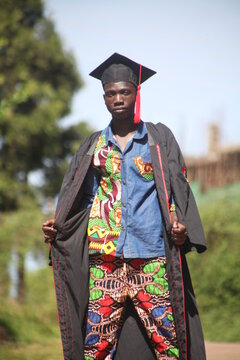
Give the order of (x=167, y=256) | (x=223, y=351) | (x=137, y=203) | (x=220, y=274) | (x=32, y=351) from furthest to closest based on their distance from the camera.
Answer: (x=220, y=274) < (x=32, y=351) < (x=223, y=351) < (x=137, y=203) < (x=167, y=256)

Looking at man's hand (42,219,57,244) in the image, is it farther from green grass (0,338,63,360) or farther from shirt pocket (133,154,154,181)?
green grass (0,338,63,360)

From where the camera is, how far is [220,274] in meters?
6.09

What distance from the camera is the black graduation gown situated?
2.83m

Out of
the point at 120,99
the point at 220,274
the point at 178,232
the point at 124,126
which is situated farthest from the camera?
the point at 220,274

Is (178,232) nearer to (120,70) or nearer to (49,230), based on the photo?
(49,230)

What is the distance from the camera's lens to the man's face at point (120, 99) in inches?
124

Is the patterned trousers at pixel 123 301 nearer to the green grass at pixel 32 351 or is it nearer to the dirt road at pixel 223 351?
the dirt road at pixel 223 351

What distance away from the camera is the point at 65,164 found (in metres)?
13.7

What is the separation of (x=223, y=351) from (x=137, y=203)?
224 cm

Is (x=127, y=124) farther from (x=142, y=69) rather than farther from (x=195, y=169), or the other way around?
(x=195, y=169)

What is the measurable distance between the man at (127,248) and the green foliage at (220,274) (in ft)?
9.05

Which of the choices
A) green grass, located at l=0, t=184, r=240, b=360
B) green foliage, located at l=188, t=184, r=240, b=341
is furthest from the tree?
green foliage, located at l=188, t=184, r=240, b=341

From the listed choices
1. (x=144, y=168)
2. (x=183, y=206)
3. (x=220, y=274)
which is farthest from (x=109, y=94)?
(x=220, y=274)

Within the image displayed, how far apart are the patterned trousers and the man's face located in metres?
0.94
